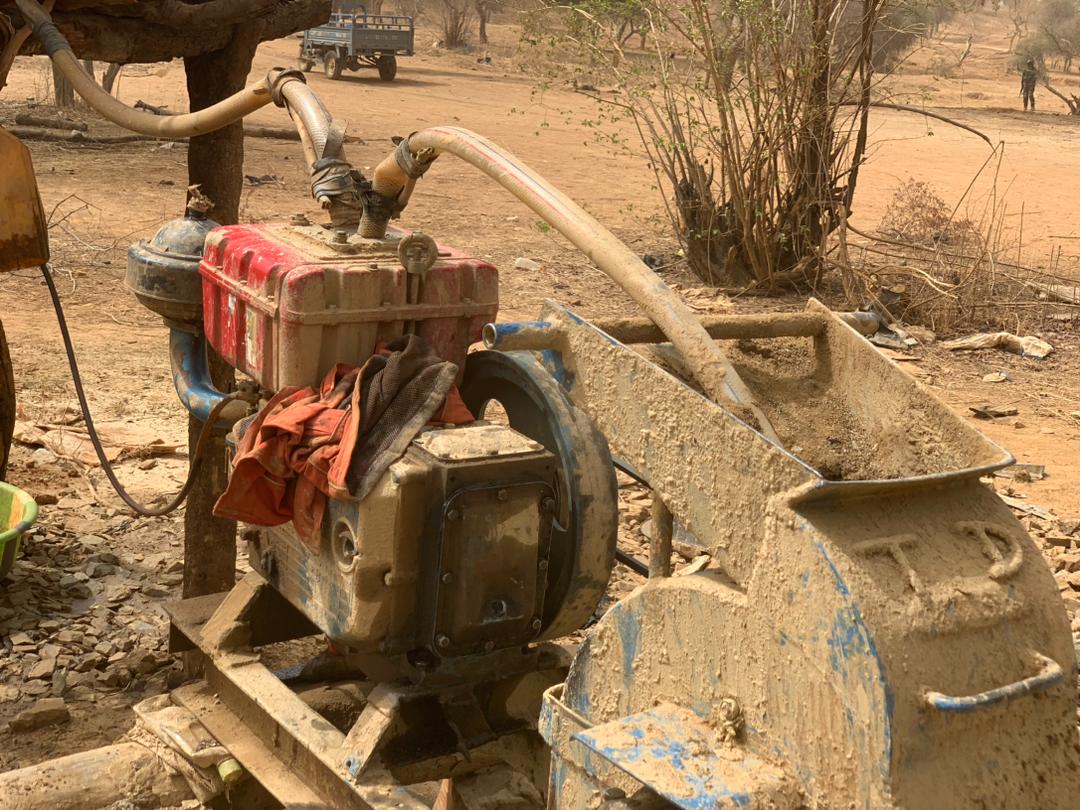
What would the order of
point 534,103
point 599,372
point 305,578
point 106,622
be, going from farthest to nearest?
point 534,103, point 106,622, point 305,578, point 599,372

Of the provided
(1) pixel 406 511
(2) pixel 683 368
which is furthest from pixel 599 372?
(1) pixel 406 511

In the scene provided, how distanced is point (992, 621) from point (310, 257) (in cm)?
168

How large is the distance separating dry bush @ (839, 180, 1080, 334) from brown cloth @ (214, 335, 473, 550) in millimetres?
6957

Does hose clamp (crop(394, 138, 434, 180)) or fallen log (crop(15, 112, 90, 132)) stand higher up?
hose clamp (crop(394, 138, 434, 180))

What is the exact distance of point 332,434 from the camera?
2.77 metres

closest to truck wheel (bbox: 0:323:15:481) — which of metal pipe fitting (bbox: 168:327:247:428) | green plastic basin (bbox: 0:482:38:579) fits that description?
green plastic basin (bbox: 0:482:38:579)

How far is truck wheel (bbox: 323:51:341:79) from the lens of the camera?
948 inches

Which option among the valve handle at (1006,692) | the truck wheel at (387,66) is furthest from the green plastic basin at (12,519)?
the truck wheel at (387,66)

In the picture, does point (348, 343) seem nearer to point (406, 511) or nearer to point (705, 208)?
point (406, 511)

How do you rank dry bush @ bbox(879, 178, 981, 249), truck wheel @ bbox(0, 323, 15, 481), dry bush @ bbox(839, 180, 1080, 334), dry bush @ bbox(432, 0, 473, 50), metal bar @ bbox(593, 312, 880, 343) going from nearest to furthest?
metal bar @ bbox(593, 312, 880, 343) → truck wheel @ bbox(0, 323, 15, 481) → dry bush @ bbox(839, 180, 1080, 334) → dry bush @ bbox(879, 178, 981, 249) → dry bush @ bbox(432, 0, 473, 50)

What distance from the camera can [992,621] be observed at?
2051mm

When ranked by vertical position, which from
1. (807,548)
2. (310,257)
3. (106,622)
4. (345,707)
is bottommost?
(106,622)

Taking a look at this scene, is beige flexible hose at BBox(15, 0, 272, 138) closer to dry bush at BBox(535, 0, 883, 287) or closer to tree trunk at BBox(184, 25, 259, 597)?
tree trunk at BBox(184, 25, 259, 597)

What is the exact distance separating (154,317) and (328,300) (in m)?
Answer: 6.28
